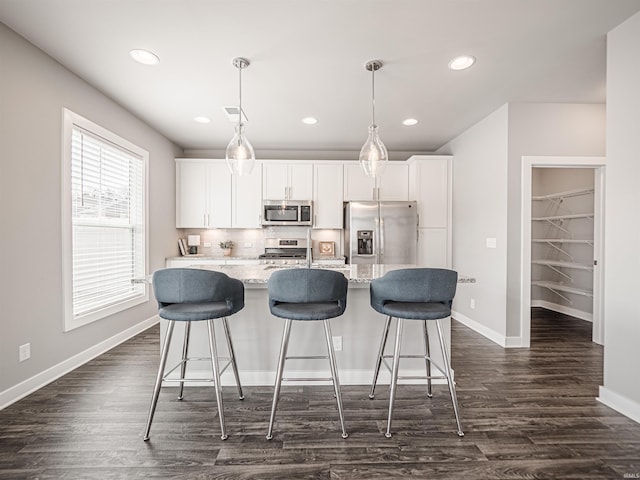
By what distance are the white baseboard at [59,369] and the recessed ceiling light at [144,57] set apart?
250 cm

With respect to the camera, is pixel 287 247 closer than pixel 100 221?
No

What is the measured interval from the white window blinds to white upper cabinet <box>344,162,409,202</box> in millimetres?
2803

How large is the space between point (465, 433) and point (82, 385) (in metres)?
2.72

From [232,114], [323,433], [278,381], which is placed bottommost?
[323,433]

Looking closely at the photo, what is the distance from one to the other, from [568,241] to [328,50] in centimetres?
407

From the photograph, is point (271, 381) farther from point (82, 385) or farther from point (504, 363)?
point (504, 363)

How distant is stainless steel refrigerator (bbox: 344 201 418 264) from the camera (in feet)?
14.6

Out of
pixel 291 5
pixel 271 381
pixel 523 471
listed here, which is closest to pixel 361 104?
pixel 291 5

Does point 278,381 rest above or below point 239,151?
below

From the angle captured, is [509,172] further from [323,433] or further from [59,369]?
[59,369]

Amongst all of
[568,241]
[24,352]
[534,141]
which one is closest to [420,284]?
[534,141]

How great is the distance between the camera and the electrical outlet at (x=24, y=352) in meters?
2.22

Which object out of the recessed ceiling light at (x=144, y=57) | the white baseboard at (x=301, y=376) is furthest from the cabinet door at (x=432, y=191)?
the recessed ceiling light at (x=144, y=57)

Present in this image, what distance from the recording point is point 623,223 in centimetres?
206
